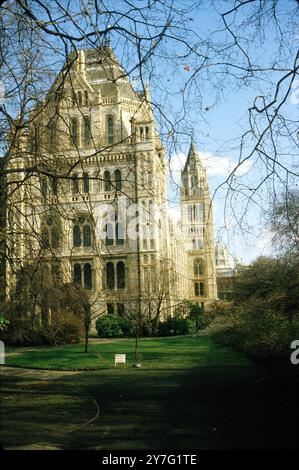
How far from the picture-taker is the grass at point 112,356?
1744 centimetres

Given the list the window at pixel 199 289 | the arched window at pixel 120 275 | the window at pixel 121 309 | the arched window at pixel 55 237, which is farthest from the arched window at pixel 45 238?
the window at pixel 199 289

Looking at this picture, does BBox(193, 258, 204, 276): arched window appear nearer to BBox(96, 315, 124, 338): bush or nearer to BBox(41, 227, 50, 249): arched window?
BBox(96, 315, 124, 338): bush

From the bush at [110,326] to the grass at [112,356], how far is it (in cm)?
401

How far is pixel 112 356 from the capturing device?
21.7m

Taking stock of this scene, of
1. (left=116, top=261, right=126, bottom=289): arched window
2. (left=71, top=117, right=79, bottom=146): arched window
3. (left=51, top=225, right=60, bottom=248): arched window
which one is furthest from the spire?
(left=116, top=261, right=126, bottom=289): arched window

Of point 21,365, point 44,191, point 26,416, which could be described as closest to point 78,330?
point 21,365

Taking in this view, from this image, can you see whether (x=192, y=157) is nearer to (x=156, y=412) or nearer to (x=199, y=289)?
(x=156, y=412)

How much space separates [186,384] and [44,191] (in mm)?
8179

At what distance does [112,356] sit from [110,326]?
402 inches

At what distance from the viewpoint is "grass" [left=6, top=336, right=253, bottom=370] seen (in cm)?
1744

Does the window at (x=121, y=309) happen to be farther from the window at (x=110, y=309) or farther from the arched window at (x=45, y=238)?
the arched window at (x=45, y=238)

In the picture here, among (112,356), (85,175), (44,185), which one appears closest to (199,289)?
(112,356)

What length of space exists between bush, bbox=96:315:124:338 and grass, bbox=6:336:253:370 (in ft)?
13.2
